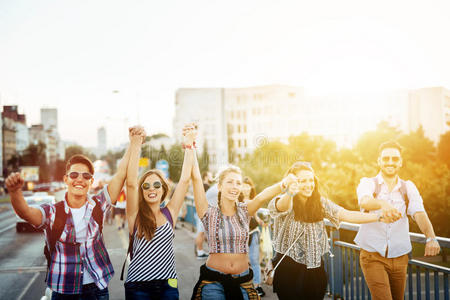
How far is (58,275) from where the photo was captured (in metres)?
3.40

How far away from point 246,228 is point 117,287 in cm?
437

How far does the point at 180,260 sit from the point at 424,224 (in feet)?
22.1

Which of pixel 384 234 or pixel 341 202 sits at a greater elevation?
pixel 384 234

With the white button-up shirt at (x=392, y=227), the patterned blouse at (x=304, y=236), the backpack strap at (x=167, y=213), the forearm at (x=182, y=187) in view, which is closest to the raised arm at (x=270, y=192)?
the patterned blouse at (x=304, y=236)

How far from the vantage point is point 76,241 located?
137 inches

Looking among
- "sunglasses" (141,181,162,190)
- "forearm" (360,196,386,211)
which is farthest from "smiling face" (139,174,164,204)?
"forearm" (360,196,386,211)

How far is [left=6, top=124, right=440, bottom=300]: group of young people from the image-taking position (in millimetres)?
3467

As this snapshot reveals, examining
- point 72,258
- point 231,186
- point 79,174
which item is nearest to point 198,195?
point 231,186

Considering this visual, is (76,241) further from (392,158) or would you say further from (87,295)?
(392,158)

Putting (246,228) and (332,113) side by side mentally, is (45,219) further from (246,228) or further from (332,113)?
(332,113)

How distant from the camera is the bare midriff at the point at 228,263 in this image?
12.4 ft

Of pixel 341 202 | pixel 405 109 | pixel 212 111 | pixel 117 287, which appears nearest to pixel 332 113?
pixel 405 109

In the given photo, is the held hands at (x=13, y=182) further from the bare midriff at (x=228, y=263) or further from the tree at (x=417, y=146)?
the tree at (x=417, y=146)

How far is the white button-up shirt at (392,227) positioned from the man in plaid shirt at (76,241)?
2457 mm
